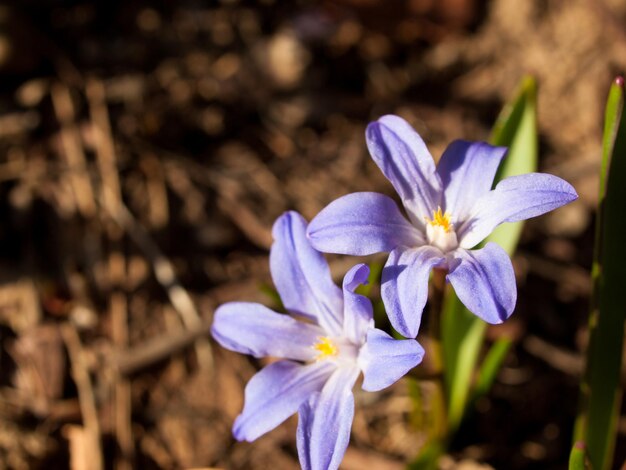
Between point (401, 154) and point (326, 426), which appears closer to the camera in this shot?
point (326, 426)

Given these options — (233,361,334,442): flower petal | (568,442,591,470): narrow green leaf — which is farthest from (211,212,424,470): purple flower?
(568,442,591,470): narrow green leaf

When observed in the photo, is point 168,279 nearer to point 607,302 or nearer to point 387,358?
point 387,358

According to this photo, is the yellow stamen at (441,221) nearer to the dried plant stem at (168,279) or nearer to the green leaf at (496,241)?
the green leaf at (496,241)

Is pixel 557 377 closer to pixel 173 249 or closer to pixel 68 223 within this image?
pixel 173 249

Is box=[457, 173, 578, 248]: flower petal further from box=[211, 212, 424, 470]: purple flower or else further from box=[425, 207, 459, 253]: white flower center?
box=[211, 212, 424, 470]: purple flower

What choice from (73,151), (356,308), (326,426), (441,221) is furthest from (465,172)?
(73,151)

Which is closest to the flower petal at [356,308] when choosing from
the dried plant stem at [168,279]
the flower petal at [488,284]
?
the flower petal at [488,284]

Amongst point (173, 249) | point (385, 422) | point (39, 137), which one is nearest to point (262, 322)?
point (385, 422)
